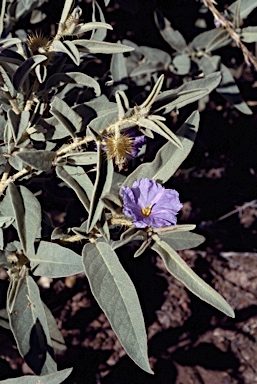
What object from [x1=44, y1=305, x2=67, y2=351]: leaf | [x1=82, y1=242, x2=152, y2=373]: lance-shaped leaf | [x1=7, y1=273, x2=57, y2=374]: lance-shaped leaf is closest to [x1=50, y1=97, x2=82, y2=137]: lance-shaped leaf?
[x1=82, y1=242, x2=152, y2=373]: lance-shaped leaf

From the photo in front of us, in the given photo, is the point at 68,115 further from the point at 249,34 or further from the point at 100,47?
the point at 249,34

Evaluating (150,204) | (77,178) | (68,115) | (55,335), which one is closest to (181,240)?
(150,204)

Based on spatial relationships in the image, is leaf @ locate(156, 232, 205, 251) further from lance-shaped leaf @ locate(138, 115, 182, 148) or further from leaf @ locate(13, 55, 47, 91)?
leaf @ locate(13, 55, 47, 91)

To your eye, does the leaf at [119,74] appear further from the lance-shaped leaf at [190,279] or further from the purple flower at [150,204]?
the lance-shaped leaf at [190,279]

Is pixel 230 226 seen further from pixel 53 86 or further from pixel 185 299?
pixel 53 86

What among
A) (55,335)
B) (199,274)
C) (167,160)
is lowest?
(199,274)

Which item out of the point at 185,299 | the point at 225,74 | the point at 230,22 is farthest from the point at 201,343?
the point at 230,22

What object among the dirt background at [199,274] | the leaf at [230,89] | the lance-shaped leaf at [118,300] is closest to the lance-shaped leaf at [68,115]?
the lance-shaped leaf at [118,300]

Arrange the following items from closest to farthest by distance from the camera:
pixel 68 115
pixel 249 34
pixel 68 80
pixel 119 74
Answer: pixel 68 115, pixel 68 80, pixel 119 74, pixel 249 34

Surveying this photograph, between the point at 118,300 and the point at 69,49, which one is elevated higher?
the point at 69,49
